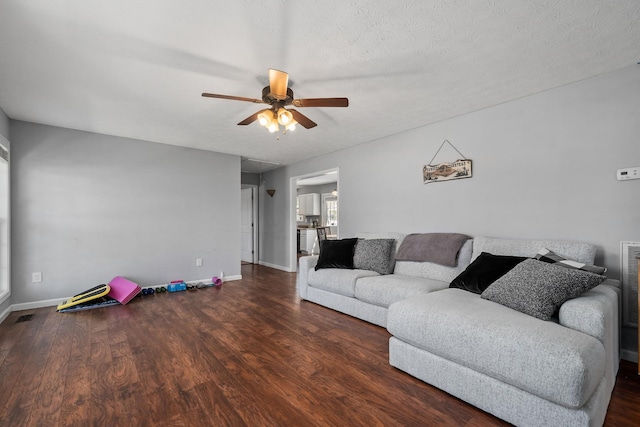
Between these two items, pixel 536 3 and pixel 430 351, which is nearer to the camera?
pixel 536 3

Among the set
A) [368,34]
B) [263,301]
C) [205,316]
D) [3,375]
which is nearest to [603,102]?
[368,34]

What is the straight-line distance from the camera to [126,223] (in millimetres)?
4422

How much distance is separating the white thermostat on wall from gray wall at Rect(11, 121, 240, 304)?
5162 millimetres

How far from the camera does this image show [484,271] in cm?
250

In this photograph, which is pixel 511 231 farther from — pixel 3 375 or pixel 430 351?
pixel 3 375

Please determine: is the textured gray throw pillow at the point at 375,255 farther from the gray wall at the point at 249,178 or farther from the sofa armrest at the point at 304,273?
the gray wall at the point at 249,178

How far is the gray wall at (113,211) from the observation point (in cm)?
374

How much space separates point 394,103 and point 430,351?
2.42 m

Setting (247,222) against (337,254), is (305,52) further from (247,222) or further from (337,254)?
(247,222)

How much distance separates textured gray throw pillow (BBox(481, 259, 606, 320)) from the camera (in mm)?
1826

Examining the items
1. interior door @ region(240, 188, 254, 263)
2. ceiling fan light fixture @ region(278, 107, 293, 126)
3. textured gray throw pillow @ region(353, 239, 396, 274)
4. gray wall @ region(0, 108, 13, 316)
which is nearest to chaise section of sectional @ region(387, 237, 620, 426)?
textured gray throw pillow @ region(353, 239, 396, 274)

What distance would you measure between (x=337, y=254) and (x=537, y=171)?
7.89 feet

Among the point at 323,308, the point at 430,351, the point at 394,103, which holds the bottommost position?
the point at 323,308

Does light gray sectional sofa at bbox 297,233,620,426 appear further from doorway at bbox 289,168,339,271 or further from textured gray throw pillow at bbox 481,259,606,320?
doorway at bbox 289,168,339,271
